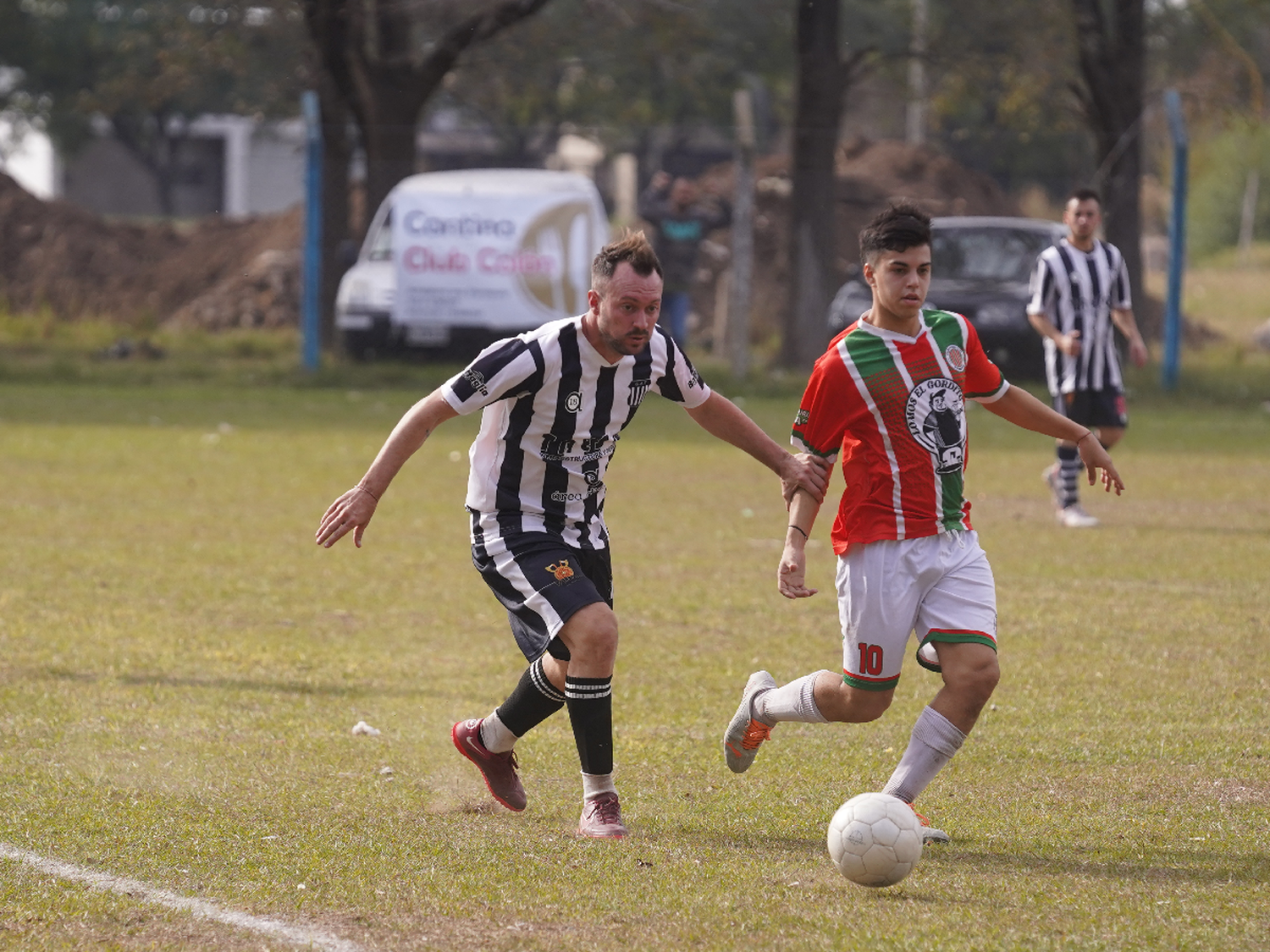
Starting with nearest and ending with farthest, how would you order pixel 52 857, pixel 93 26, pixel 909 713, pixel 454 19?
pixel 52 857
pixel 909 713
pixel 454 19
pixel 93 26

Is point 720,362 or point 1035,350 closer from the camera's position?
point 1035,350

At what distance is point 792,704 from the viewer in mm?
4965

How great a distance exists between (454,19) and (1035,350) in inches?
362

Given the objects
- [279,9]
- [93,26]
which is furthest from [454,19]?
[93,26]

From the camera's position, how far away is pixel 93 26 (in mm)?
45688

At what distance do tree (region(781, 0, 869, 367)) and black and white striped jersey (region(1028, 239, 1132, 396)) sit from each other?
7468 mm

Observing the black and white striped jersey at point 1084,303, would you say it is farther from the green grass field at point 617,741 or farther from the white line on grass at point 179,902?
the white line on grass at point 179,902

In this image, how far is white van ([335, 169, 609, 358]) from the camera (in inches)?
708

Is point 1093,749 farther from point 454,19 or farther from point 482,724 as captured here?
point 454,19

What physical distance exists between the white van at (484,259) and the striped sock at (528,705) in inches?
510

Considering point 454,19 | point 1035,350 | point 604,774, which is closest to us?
point 604,774

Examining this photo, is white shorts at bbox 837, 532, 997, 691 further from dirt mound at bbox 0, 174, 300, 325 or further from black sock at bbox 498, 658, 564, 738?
dirt mound at bbox 0, 174, 300, 325

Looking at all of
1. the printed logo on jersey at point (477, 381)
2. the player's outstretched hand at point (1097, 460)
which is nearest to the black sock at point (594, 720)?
the printed logo on jersey at point (477, 381)

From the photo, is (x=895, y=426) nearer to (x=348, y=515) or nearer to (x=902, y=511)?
(x=902, y=511)
